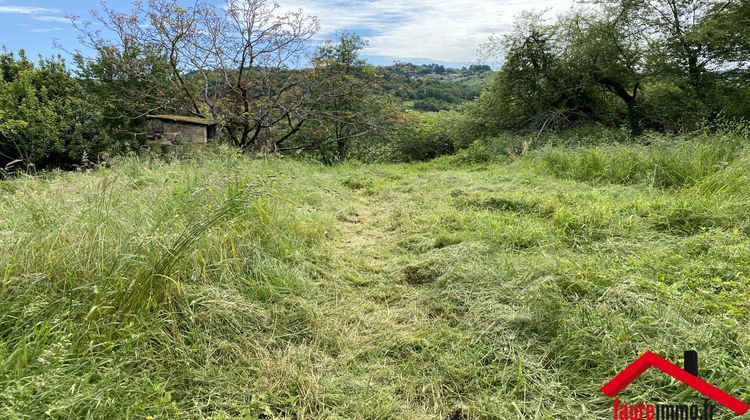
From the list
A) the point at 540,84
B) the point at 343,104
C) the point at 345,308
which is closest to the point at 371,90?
the point at 343,104

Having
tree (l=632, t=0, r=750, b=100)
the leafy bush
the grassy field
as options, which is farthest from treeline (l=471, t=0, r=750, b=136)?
the leafy bush

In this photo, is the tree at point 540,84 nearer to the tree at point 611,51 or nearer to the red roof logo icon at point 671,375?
the tree at point 611,51

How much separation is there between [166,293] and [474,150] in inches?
325

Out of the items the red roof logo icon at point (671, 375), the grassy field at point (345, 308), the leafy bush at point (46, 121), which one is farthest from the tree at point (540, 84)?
the leafy bush at point (46, 121)

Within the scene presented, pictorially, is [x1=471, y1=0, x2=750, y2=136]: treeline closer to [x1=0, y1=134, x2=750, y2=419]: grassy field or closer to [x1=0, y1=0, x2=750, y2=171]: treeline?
[x1=0, y1=0, x2=750, y2=171]: treeline

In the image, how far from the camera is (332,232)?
143 inches

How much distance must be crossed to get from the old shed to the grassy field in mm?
4197

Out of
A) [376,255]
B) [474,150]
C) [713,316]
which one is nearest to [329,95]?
[474,150]

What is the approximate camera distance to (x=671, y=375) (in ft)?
4.54

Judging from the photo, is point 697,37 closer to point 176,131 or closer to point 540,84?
point 540,84

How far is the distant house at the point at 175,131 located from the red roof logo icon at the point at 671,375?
716 cm

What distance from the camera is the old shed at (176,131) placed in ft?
22.8

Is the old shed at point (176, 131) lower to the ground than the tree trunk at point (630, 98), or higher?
lower

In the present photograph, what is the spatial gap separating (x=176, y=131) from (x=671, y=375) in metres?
→ 7.70
